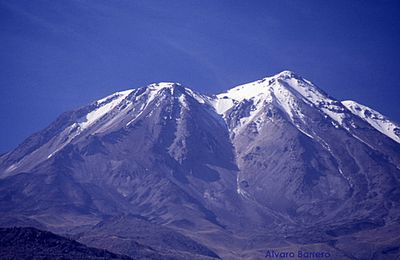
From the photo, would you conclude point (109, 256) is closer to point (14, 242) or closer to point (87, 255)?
point (87, 255)

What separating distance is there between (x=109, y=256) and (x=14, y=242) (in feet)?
79.4

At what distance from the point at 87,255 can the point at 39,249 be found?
11973mm

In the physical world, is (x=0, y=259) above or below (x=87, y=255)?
below

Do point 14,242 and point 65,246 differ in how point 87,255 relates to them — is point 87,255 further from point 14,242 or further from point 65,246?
point 14,242

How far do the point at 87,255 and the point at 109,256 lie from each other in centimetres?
709

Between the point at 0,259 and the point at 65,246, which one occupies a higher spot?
the point at 65,246

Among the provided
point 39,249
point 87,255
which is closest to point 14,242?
point 39,249

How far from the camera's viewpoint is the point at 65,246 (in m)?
177

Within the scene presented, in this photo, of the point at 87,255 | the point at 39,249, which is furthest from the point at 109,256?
the point at 39,249

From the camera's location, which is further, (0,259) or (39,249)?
(39,249)

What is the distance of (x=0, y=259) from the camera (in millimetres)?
160625

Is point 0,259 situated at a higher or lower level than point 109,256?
lower

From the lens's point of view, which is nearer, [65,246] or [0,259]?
[0,259]

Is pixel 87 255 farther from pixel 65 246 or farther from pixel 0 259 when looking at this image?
pixel 0 259
